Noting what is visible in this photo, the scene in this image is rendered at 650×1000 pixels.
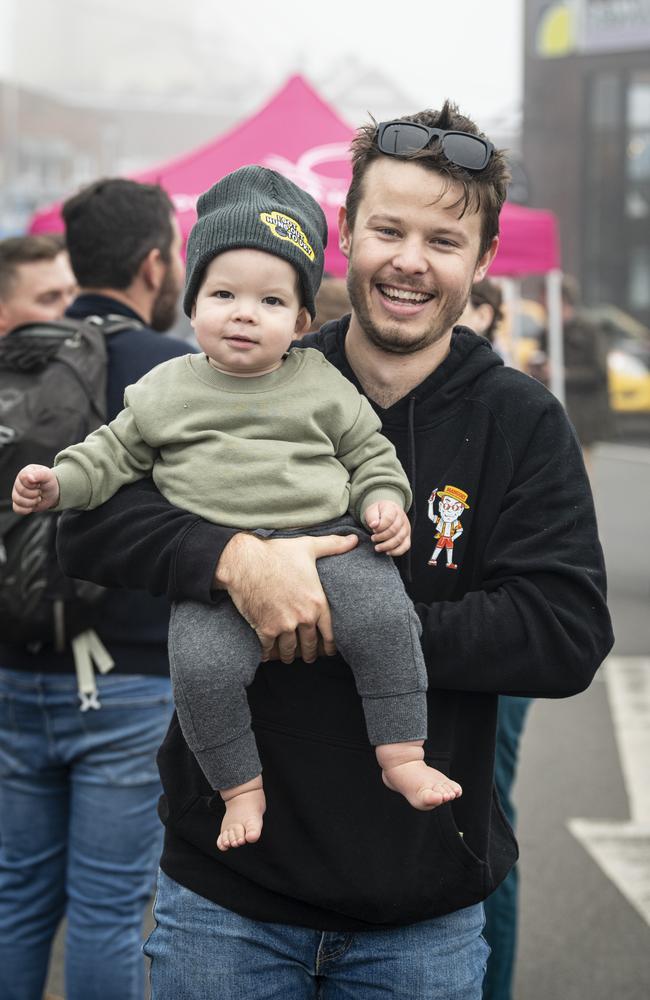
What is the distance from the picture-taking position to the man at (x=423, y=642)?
77.1 inches

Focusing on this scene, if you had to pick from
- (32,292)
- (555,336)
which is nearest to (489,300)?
(32,292)

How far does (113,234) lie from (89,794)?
4.72ft

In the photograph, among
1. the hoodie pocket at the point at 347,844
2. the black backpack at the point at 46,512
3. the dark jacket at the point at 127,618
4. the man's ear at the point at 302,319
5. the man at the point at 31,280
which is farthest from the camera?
the man at the point at 31,280

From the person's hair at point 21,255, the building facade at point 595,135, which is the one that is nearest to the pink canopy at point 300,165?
the person's hair at point 21,255

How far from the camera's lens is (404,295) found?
2072 millimetres

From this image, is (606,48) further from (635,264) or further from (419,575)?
(419,575)

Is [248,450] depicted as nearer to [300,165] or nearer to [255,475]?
[255,475]

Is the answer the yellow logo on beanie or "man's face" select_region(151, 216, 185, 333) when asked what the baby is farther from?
"man's face" select_region(151, 216, 185, 333)

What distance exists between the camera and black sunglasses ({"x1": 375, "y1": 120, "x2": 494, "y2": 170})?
2025mm

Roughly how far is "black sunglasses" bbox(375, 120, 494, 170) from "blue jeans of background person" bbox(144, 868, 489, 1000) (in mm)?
1232

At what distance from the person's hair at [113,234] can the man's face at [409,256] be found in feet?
4.38

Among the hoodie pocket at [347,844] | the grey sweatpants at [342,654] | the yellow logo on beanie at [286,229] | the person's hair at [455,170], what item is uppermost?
the person's hair at [455,170]

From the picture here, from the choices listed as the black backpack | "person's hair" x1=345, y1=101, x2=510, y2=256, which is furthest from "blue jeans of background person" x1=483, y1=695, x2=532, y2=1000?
"person's hair" x1=345, y1=101, x2=510, y2=256

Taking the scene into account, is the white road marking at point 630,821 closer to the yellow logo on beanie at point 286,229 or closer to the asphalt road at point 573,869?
the asphalt road at point 573,869
